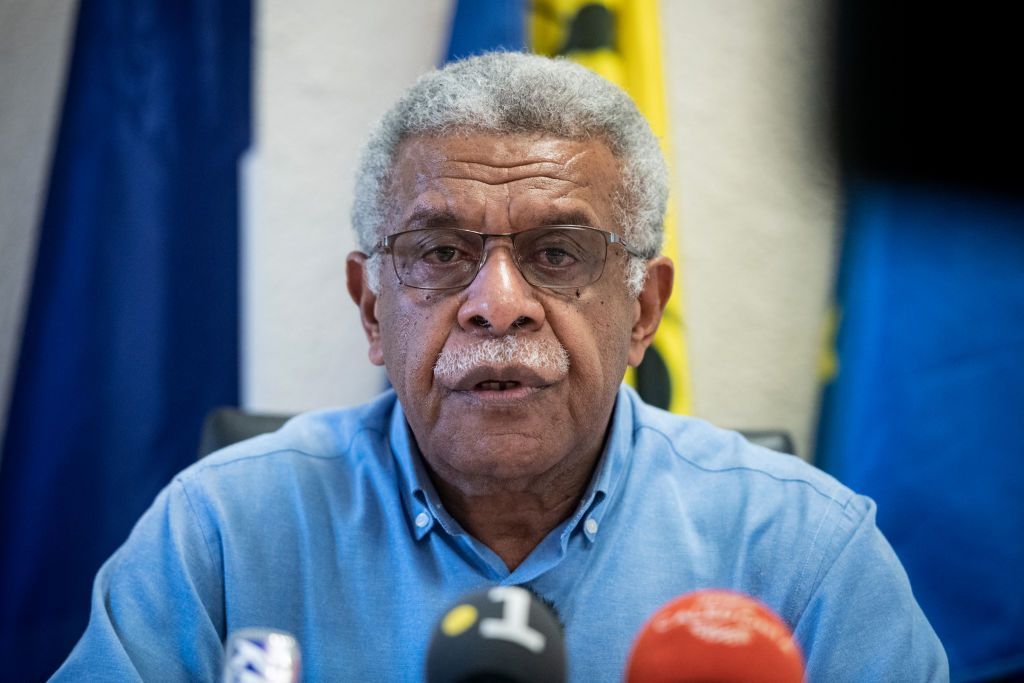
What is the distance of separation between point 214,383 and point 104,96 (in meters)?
0.67

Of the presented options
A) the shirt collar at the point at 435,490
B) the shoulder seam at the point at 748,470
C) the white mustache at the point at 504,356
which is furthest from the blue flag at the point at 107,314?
the shoulder seam at the point at 748,470

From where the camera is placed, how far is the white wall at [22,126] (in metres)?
1.94

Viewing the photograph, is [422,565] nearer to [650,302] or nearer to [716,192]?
[650,302]

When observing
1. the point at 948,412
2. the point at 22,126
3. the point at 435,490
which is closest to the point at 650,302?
the point at 435,490

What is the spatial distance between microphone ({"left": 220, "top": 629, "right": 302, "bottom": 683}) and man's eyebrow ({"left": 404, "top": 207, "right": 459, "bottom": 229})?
2.24ft

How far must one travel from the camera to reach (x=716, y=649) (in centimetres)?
69

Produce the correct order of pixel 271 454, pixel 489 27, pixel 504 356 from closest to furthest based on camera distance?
pixel 504 356 < pixel 271 454 < pixel 489 27

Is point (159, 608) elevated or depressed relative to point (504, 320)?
depressed

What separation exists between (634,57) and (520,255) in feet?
3.45

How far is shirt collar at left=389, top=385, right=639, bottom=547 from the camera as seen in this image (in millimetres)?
1302

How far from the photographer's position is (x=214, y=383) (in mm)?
2037

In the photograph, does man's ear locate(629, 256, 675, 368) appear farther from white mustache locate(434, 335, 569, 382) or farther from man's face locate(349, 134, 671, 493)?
white mustache locate(434, 335, 569, 382)

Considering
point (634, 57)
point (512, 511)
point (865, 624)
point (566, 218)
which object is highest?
point (634, 57)

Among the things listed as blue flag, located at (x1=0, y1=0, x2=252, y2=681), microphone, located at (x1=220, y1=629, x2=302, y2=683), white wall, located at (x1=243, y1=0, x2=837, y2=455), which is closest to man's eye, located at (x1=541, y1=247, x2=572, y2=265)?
microphone, located at (x1=220, y1=629, x2=302, y2=683)
